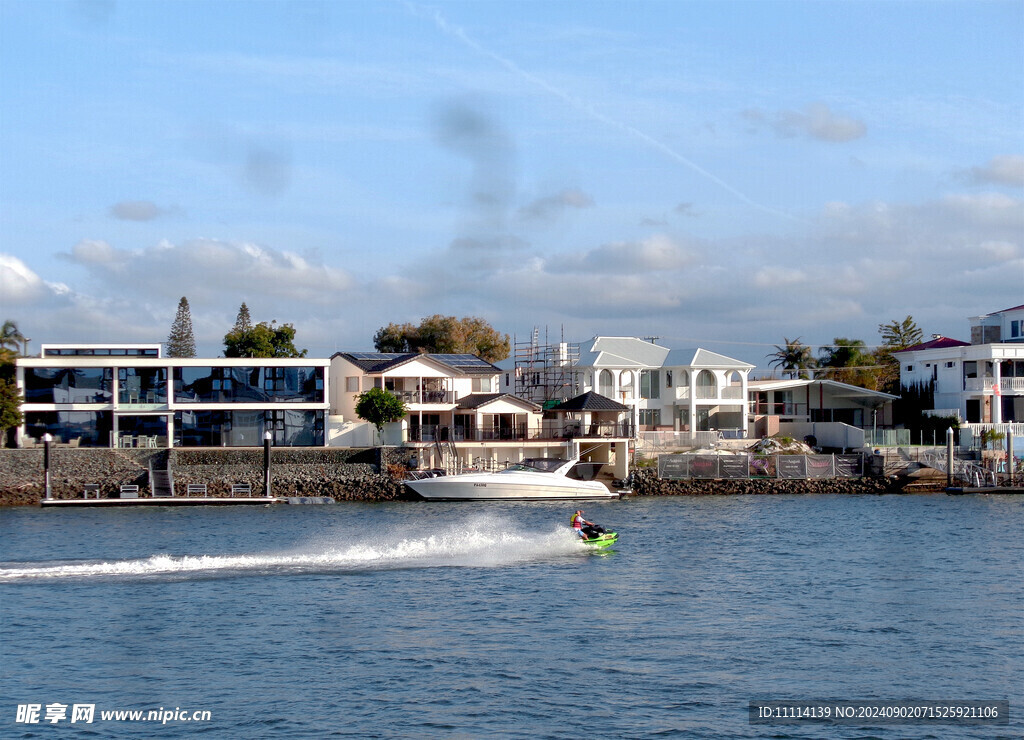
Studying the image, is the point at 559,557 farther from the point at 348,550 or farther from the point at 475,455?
the point at 475,455

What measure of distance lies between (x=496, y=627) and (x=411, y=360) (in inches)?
1775

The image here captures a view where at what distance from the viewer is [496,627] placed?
27.7 m

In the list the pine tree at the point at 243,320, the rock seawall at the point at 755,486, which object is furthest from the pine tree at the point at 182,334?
the rock seawall at the point at 755,486

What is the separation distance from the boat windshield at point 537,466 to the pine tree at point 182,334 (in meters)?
48.0

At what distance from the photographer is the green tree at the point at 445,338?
10562 cm

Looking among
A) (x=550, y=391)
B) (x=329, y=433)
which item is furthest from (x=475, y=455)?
(x=550, y=391)

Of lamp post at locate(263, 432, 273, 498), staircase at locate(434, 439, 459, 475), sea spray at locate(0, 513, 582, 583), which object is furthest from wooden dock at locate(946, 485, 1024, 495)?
lamp post at locate(263, 432, 273, 498)

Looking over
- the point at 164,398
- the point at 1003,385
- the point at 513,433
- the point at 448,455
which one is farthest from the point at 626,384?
the point at 164,398

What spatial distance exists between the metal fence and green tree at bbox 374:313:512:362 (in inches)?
1500

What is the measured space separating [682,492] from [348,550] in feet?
110

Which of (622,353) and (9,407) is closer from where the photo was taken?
(9,407)

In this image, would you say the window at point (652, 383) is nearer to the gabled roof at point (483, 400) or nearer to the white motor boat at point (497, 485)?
→ the gabled roof at point (483, 400)

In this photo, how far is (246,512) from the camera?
56.3m

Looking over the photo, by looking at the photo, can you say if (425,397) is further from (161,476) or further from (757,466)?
(757,466)
